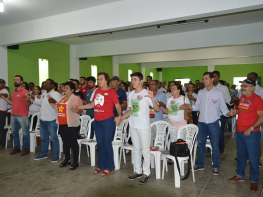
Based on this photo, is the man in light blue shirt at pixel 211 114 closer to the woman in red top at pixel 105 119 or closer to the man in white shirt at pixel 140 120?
the man in white shirt at pixel 140 120

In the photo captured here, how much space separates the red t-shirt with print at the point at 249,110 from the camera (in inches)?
126

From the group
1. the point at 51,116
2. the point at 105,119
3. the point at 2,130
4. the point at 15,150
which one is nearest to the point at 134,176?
the point at 105,119

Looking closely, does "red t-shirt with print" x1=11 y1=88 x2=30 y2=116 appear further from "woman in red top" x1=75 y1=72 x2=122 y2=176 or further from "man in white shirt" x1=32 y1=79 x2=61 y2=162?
"woman in red top" x1=75 y1=72 x2=122 y2=176

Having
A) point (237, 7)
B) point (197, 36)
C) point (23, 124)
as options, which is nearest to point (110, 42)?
point (197, 36)

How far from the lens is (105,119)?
382 cm

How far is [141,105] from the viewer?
140 inches

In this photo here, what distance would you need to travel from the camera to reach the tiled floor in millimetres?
3291

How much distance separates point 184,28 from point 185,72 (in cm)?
1323

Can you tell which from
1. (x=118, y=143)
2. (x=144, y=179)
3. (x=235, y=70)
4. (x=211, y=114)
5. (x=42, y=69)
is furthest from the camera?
(x=235, y=70)

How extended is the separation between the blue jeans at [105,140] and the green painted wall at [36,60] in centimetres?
600

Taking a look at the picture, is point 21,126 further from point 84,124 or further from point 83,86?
point 83,86

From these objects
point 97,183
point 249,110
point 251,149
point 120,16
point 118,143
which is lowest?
point 97,183

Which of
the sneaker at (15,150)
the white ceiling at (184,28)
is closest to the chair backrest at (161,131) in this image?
the sneaker at (15,150)

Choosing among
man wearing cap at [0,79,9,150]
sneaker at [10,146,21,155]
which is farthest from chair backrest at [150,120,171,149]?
man wearing cap at [0,79,9,150]
